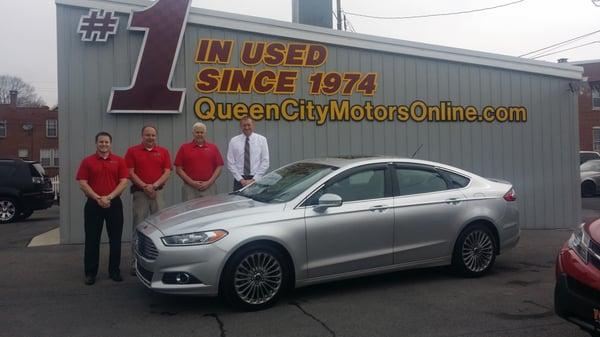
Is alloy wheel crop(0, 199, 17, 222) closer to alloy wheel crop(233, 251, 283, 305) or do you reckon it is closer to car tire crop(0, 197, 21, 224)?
car tire crop(0, 197, 21, 224)

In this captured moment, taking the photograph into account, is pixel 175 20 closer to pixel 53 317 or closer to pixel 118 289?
pixel 118 289

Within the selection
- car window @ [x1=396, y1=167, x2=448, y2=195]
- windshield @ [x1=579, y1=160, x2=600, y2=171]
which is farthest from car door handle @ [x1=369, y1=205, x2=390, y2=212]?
windshield @ [x1=579, y1=160, x2=600, y2=171]

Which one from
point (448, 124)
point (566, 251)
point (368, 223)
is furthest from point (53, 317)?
point (448, 124)

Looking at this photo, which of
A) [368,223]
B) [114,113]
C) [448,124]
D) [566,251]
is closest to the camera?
[566,251]

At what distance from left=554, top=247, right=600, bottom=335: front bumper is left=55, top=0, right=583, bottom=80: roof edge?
6.93m

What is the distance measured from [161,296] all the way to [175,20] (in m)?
5.23

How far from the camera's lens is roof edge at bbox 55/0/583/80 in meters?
9.20

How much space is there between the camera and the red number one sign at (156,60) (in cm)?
916

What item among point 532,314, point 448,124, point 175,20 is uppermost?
point 175,20

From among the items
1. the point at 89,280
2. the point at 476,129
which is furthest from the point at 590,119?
the point at 89,280

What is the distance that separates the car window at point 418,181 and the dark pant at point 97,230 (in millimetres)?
3394

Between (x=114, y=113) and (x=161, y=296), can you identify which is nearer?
(x=161, y=296)

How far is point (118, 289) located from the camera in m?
6.20

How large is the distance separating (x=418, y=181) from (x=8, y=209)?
1122 centimetres
